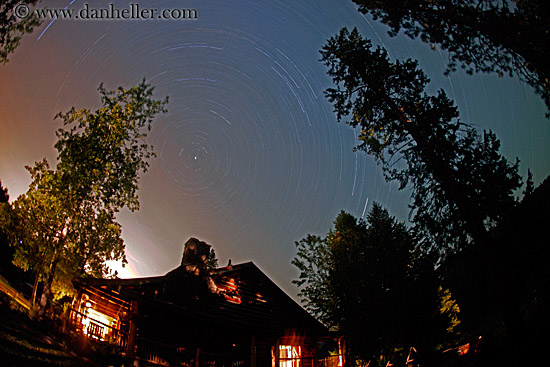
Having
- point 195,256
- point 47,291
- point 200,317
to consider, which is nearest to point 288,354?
point 200,317

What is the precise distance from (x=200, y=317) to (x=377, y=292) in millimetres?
10292

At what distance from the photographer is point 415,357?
13.7 metres

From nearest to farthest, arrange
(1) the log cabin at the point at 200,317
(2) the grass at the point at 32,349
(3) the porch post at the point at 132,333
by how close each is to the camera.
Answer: (2) the grass at the point at 32,349, (3) the porch post at the point at 132,333, (1) the log cabin at the point at 200,317

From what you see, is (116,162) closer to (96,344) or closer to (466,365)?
(96,344)

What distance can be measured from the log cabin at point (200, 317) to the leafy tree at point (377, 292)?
8.29 feet

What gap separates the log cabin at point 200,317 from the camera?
1285 cm

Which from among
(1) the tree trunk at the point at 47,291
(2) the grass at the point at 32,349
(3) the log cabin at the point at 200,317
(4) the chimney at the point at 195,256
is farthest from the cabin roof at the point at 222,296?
(1) the tree trunk at the point at 47,291

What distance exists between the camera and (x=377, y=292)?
54.4 ft

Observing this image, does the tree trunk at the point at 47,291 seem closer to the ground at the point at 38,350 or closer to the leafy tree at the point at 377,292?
the ground at the point at 38,350

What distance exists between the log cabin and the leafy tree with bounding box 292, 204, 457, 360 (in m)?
2.53

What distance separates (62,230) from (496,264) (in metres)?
23.2

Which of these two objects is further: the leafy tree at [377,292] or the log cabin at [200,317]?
the leafy tree at [377,292]

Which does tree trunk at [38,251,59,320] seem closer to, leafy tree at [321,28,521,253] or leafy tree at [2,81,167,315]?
leafy tree at [2,81,167,315]

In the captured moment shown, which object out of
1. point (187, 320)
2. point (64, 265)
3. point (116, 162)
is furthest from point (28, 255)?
point (187, 320)
